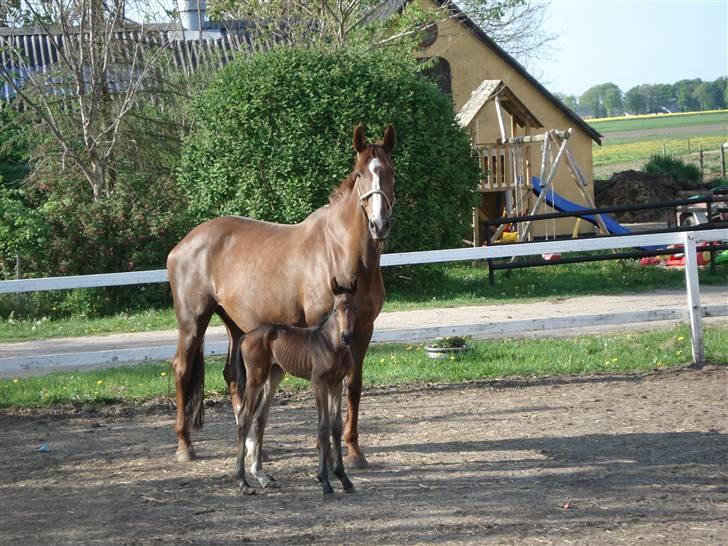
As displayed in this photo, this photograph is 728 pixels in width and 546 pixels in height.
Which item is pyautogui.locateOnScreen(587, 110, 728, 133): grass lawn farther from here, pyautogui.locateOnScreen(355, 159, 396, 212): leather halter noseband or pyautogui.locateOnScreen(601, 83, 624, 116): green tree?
pyautogui.locateOnScreen(355, 159, 396, 212): leather halter noseband

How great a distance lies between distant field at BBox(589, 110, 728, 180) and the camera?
49069 mm

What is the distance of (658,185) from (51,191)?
19.9 m

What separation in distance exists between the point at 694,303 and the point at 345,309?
216 inches

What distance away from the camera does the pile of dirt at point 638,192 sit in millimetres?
30011

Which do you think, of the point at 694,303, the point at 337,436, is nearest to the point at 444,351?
the point at 694,303

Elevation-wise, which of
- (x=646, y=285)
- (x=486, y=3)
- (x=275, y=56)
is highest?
(x=486, y=3)

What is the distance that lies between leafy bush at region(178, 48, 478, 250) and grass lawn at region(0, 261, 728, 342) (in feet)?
2.80

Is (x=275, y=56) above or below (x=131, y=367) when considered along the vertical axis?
above

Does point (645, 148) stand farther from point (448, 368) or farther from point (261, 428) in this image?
point (261, 428)

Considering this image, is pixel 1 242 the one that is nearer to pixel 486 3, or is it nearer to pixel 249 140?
pixel 249 140

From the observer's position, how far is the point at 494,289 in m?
16.4

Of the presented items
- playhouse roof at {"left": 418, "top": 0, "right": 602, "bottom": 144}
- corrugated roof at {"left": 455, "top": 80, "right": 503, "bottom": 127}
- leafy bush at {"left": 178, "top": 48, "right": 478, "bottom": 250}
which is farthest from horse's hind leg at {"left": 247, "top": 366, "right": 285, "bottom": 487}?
playhouse roof at {"left": 418, "top": 0, "right": 602, "bottom": 144}

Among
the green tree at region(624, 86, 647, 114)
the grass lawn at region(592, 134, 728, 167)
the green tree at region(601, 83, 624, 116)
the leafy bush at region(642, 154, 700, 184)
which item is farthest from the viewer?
the green tree at region(601, 83, 624, 116)

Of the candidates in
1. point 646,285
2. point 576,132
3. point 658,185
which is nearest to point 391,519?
point 646,285
